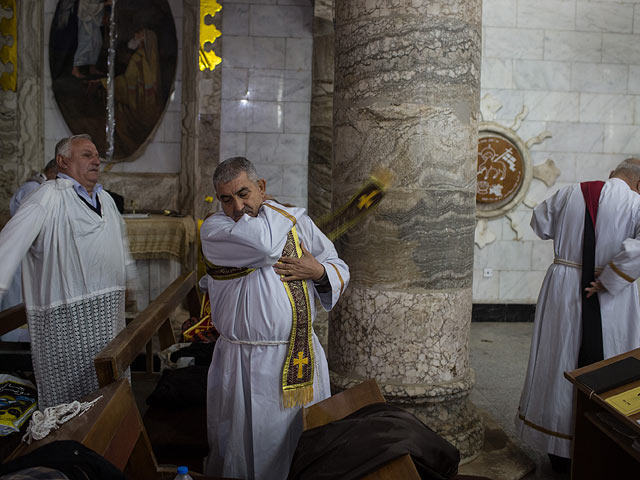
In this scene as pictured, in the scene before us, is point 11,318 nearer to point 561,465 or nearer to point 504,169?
point 561,465

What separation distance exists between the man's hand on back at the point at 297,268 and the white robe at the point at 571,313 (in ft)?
6.48

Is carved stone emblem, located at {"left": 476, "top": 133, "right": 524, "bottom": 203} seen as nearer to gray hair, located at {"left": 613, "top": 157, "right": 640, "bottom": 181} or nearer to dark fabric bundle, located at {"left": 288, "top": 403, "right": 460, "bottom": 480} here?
gray hair, located at {"left": 613, "top": 157, "right": 640, "bottom": 181}

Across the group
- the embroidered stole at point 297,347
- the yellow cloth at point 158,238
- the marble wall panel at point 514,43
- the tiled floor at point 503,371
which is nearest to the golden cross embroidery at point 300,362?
the embroidered stole at point 297,347

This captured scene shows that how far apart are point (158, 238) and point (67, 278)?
12.5 feet

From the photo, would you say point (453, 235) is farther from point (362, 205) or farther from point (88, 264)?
point (88, 264)

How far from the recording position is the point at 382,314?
353 centimetres

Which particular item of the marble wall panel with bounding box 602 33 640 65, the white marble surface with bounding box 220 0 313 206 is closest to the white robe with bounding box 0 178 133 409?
the white marble surface with bounding box 220 0 313 206

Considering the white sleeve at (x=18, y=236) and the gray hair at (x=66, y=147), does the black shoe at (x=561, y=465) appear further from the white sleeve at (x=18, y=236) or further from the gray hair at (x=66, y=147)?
the gray hair at (x=66, y=147)

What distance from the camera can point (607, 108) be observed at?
8.17 m

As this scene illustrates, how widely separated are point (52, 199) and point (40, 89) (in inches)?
231

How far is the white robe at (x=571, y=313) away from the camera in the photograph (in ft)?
12.6

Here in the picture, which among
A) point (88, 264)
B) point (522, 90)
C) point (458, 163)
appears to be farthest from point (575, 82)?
point (88, 264)

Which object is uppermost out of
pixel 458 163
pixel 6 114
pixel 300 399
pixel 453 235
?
pixel 6 114

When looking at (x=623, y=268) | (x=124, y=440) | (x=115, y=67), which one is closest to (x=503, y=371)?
(x=623, y=268)
